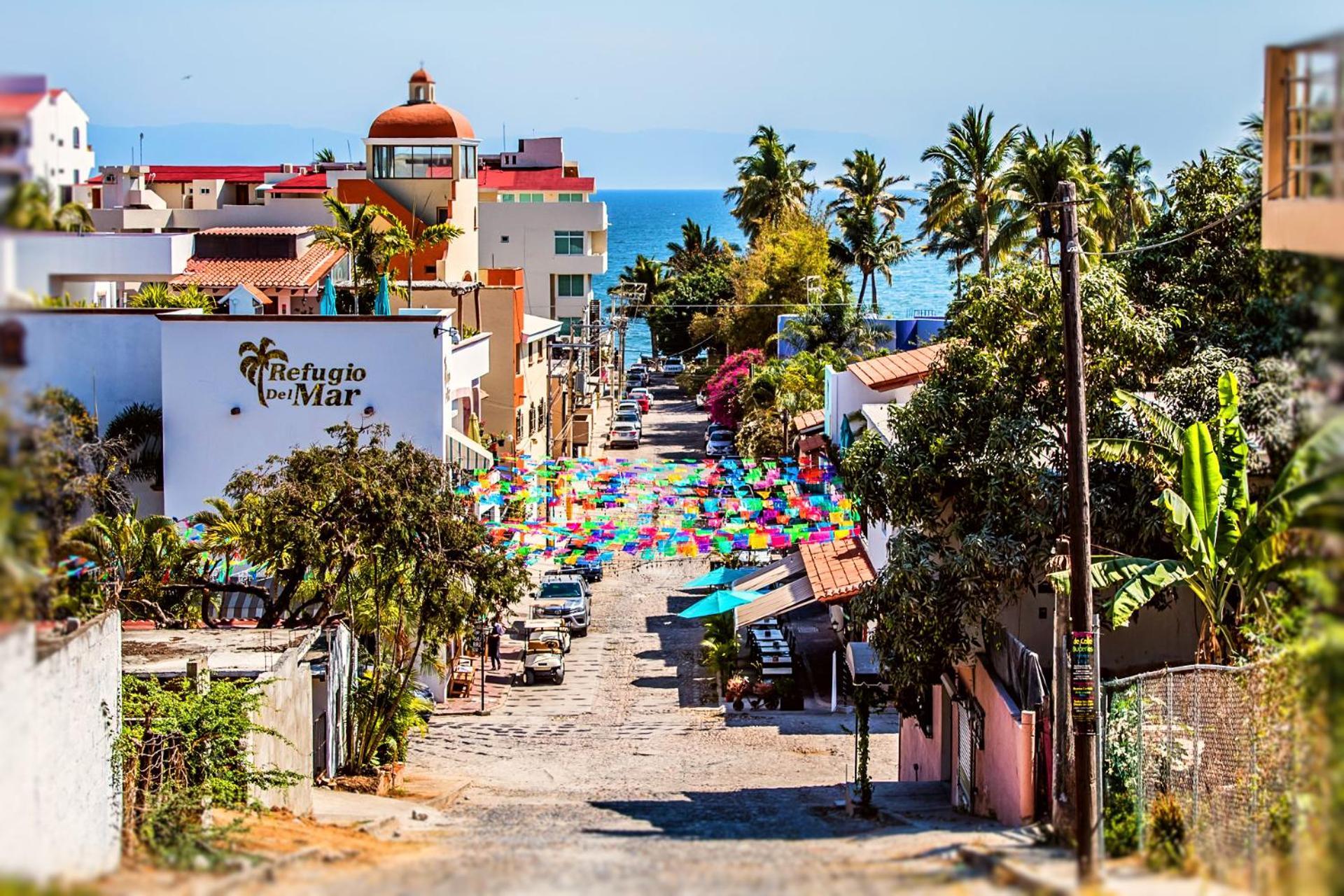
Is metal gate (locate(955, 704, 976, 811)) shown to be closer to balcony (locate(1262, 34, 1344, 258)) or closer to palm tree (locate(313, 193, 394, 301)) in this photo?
balcony (locate(1262, 34, 1344, 258))

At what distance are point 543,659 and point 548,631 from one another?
1693 millimetres

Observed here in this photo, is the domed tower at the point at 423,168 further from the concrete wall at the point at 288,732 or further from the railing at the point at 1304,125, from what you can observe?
the railing at the point at 1304,125

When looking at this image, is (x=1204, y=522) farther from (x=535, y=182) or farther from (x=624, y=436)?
(x=535, y=182)

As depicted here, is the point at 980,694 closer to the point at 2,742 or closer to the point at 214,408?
the point at 2,742

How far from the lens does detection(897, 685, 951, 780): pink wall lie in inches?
1056

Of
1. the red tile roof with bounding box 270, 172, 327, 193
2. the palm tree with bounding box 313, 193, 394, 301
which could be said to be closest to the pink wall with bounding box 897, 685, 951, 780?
the palm tree with bounding box 313, 193, 394, 301

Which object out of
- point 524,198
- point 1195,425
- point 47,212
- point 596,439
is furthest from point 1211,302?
point 524,198

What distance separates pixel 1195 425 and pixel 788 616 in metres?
24.7

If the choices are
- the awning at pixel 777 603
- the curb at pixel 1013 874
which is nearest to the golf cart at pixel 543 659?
the awning at pixel 777 603

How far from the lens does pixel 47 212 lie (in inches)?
439

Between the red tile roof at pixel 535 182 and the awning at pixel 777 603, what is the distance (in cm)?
6078

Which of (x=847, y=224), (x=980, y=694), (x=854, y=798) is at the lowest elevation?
(x=854, y=798)

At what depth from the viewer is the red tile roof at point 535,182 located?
94.5 metres

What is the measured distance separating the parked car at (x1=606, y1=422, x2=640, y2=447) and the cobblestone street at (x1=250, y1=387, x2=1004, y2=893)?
28.3 m
